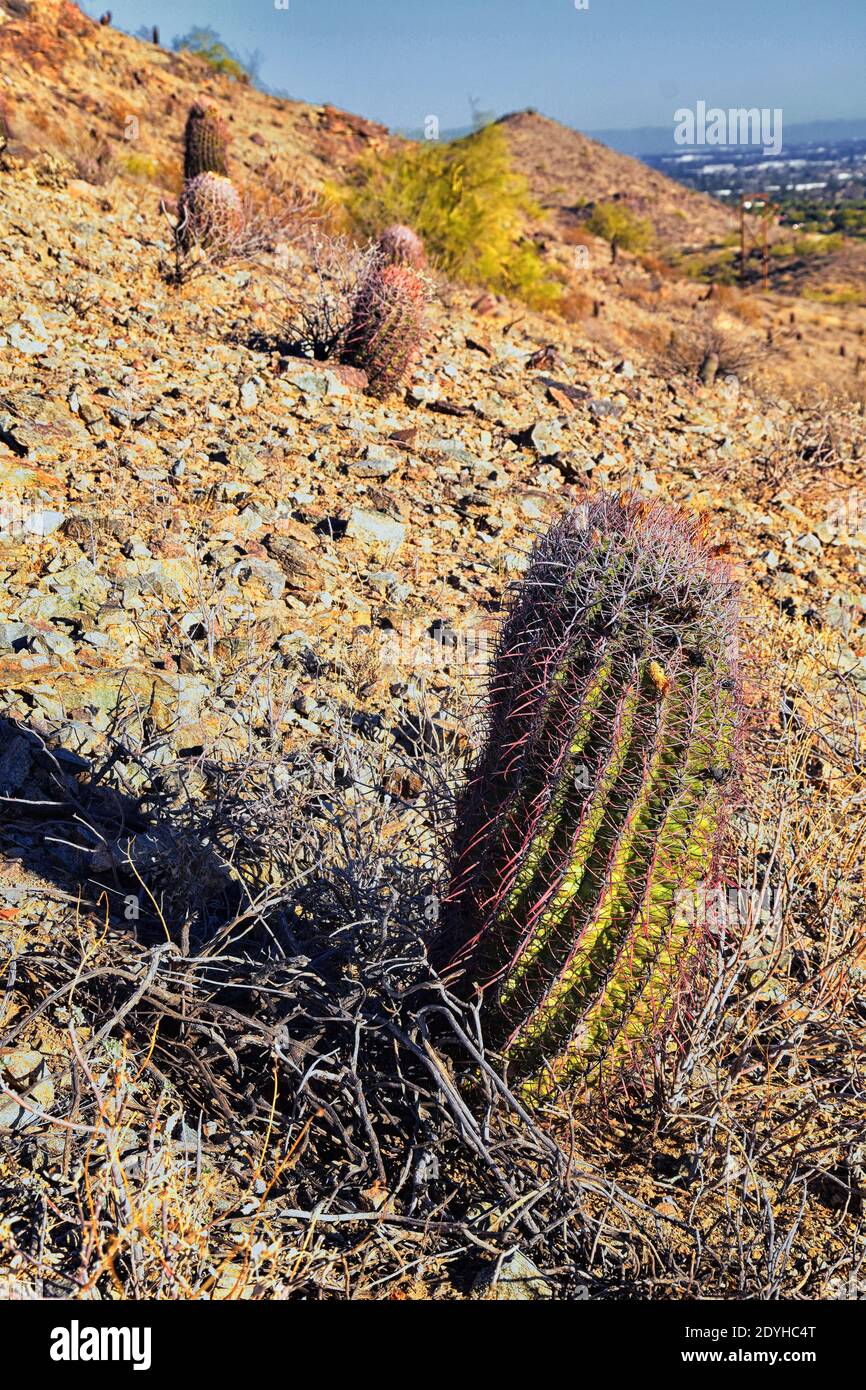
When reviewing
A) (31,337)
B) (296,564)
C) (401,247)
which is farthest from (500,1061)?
(401,247)

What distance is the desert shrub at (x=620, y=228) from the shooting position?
1090 inches

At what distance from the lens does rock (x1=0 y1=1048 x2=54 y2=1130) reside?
246 centimetres

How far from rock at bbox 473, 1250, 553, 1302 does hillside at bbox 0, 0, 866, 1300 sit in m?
0.02

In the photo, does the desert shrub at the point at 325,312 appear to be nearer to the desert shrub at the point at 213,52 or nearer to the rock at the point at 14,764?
the rock at the point at 14,764

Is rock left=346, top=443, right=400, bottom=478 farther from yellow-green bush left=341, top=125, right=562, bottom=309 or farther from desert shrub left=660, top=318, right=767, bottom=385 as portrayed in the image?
yellow-green bush left=341, top=125, right=562, bottom=309

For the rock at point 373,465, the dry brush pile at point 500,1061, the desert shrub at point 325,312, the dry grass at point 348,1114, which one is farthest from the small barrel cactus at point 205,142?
the dry brush pile at point 500,1061

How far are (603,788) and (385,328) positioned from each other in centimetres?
580

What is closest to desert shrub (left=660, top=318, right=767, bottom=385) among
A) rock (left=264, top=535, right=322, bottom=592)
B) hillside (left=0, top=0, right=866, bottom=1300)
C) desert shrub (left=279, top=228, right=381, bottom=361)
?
hillside (left=0, top=0, right=866, bottom=1300)

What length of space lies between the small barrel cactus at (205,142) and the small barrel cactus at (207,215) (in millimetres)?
4338

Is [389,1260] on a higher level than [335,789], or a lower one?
lower

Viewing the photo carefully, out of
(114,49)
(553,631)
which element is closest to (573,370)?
(553,631)

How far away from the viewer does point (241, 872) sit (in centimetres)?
326

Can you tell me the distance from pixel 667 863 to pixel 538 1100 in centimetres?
73

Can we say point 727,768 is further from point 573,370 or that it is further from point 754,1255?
point 573,370
